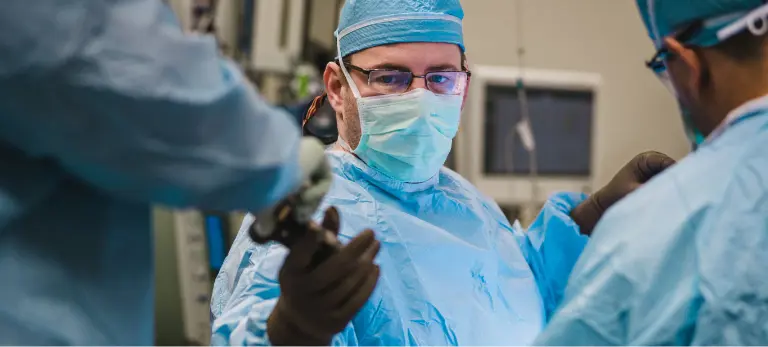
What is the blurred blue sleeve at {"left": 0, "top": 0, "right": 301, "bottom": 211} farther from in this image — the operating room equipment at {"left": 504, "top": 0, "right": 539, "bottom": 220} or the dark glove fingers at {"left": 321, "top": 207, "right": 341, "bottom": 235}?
the operating room equipment at {"left": 504, "top": 0, "right": 539, "bottom": 220}

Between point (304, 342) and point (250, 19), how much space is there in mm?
2887

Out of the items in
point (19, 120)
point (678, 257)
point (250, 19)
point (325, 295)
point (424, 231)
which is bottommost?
point (250, 19)

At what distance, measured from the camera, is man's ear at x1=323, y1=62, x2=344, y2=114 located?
143 cm

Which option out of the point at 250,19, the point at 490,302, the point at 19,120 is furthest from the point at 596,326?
the point at 250,19

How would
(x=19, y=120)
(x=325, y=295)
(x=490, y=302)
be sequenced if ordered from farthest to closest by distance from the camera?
(x=490, y=302) < (x=325, y=295) < (x=19, y=120)

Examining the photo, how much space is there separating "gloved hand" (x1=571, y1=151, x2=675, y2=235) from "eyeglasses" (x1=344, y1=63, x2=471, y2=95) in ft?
1.23

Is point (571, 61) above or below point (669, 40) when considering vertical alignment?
below

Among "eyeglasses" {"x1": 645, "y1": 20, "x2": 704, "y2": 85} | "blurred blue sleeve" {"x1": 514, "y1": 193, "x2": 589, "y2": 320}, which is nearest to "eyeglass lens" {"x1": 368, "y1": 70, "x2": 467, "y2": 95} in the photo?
"blurred blue sleeve" {"x1": 514, "y1": 193, "x2": 589, "y2": 320}

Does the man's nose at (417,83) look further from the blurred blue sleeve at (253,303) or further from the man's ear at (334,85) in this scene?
the blurred blue sleeve at (253,303)

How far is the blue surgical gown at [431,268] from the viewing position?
1079 mm

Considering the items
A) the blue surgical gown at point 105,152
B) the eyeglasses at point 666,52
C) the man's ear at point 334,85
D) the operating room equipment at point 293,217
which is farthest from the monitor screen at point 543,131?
the blue surgical gown at point 105,152

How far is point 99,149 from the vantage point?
0.59 metres

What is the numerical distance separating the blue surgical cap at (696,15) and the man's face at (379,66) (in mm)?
534

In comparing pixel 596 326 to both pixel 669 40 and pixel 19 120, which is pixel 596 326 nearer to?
pixel 669 40
